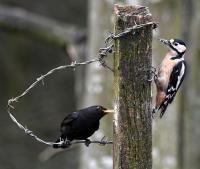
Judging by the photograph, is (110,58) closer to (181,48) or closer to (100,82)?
(100,82)

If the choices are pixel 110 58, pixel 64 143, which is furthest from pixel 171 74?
pixel 110 58

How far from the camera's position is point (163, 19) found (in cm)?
626

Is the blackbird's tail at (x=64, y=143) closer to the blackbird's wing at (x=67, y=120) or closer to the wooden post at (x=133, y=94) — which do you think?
the blackbird's wing at (x=67, y=120)

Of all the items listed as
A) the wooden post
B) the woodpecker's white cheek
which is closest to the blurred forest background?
the woodpecker's white cheek

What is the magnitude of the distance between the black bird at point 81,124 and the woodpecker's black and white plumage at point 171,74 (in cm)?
48

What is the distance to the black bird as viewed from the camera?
3340 mm

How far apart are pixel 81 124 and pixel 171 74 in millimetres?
704

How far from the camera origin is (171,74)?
3.95m

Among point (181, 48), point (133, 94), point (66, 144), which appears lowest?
point (66, 144)

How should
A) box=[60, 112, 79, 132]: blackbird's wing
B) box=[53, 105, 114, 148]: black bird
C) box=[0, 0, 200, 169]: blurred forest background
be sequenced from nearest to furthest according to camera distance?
box=[53, 105, 114, 148]: black bird, box=[60, 112, 79, 132]: blackbird's wing, box=[0, 0, 200, 169]: blurred forest background

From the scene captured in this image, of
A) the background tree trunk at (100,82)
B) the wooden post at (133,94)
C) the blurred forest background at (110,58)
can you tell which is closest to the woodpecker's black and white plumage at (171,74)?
the wooden post at (133,94)

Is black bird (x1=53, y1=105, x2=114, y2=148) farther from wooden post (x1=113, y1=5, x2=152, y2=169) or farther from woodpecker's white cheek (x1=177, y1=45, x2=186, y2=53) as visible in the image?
woodpecker's white cheek (x1=177, y1=45, x2=186, y2=53)

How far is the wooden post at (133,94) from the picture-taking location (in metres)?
2.99

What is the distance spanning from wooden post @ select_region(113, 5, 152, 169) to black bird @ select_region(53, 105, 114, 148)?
0.30m
